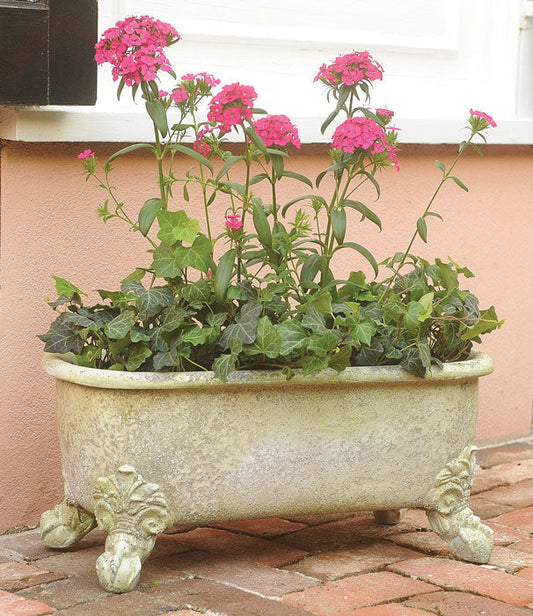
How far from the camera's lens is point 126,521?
2.74 m

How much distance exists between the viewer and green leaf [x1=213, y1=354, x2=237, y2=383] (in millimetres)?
2672

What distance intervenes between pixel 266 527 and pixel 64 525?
23.5 inches

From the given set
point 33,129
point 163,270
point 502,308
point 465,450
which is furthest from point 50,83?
point 502,308

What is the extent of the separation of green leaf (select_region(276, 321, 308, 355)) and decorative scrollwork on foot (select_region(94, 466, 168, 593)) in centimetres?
45

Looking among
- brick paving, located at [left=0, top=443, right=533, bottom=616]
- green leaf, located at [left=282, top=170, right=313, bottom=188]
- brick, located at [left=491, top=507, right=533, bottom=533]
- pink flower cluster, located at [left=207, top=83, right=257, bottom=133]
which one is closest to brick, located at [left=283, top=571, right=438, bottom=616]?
brick paving, located at [left=0, top=443, right=533, bottom=616]

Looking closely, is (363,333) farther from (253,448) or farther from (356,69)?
(356,69)

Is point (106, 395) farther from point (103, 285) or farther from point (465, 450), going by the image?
point (465, 450)

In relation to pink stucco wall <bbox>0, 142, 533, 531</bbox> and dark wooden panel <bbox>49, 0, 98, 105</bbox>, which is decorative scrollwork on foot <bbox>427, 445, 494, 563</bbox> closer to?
pink stucco wall <bbox>0, 142, 533, 531</bbox>

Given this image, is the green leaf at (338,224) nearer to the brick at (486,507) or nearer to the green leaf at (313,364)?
the green leaf at (313,364)

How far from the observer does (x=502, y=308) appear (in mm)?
4297

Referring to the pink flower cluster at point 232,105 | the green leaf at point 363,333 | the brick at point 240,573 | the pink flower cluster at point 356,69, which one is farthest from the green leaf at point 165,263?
the brick at point 240,573

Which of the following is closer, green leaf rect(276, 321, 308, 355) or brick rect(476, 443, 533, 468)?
green leaf rect(276, 321, 308, 355)

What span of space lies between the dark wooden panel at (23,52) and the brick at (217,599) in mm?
1286

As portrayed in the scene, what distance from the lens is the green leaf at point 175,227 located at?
280 cm
